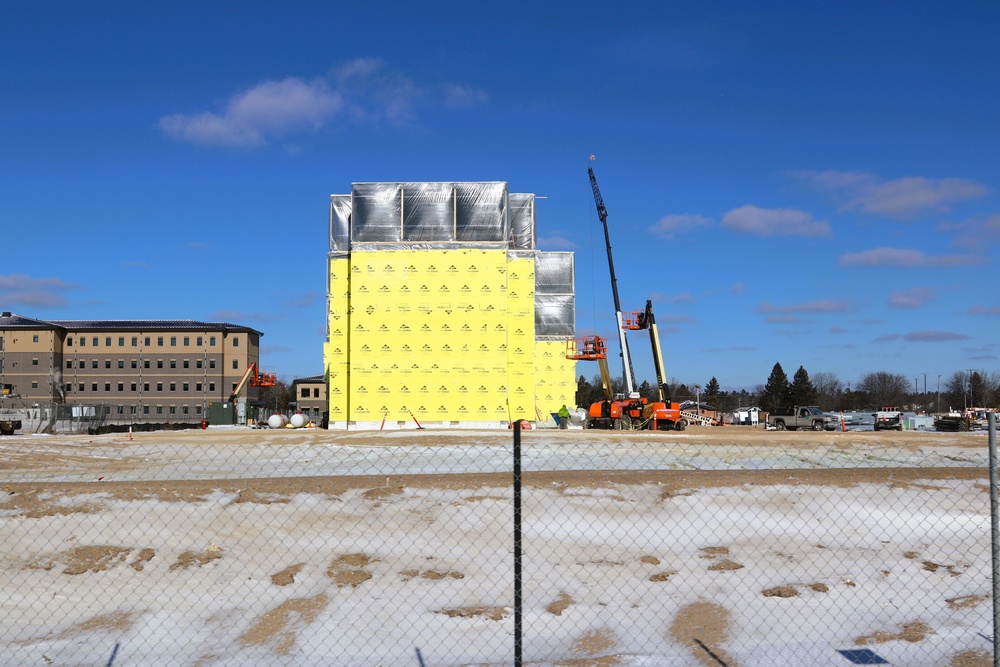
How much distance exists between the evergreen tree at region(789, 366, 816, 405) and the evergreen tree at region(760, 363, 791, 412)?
86 cm

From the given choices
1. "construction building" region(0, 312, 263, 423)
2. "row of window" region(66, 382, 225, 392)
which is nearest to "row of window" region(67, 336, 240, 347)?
"construction building" region(0, 312, 263, 423)

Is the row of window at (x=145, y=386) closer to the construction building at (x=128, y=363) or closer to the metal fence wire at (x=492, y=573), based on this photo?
the construction building at (x=128, y=363)

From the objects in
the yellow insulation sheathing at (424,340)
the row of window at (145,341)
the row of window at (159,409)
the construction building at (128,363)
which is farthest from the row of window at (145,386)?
the yellow insulation sheathing at (424,340)

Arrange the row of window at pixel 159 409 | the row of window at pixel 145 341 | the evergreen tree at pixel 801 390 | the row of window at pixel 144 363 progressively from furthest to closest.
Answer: the evergreen tree at pixel 801 390
the row of window at pixel 145 341
the row of window at pixel 144 363
the row of window at pixel 159 409

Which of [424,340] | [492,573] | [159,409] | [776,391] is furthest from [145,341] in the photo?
[492,573]

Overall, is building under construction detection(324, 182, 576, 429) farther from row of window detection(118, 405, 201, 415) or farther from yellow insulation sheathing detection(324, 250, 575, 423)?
row of window detection(118, 405, 201, 415)

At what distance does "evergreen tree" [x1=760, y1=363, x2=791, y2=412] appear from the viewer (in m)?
120

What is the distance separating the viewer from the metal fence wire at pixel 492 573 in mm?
7934

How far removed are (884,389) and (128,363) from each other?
129m

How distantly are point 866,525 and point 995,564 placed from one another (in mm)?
6334

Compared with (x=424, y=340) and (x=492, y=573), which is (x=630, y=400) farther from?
(x=492, y=573)

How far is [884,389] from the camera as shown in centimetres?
15025

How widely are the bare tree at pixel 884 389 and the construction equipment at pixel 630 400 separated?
8929 centimetres

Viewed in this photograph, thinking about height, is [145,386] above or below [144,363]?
below
